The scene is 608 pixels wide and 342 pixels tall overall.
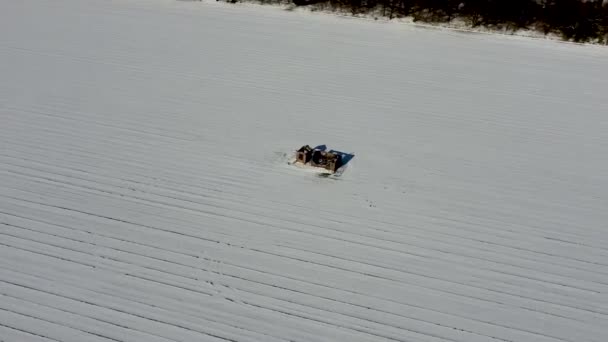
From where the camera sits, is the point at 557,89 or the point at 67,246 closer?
the point at 67,246

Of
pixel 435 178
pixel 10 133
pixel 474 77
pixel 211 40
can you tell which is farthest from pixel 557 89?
pixel 10 133

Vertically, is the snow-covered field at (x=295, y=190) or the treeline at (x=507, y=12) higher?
the treeline at (x=507, y=12)

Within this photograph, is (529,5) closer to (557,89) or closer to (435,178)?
(557,89)

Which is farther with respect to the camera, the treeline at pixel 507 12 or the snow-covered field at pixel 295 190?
the treeline at pixel 507 12

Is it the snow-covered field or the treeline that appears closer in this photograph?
the snow-covered field

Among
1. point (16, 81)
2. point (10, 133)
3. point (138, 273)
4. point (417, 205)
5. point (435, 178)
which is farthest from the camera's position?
point (16, 81)

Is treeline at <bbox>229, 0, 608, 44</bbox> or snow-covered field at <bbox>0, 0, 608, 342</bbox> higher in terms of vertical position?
treeline at <bbox>229, 0, 608, 44</bbox>
